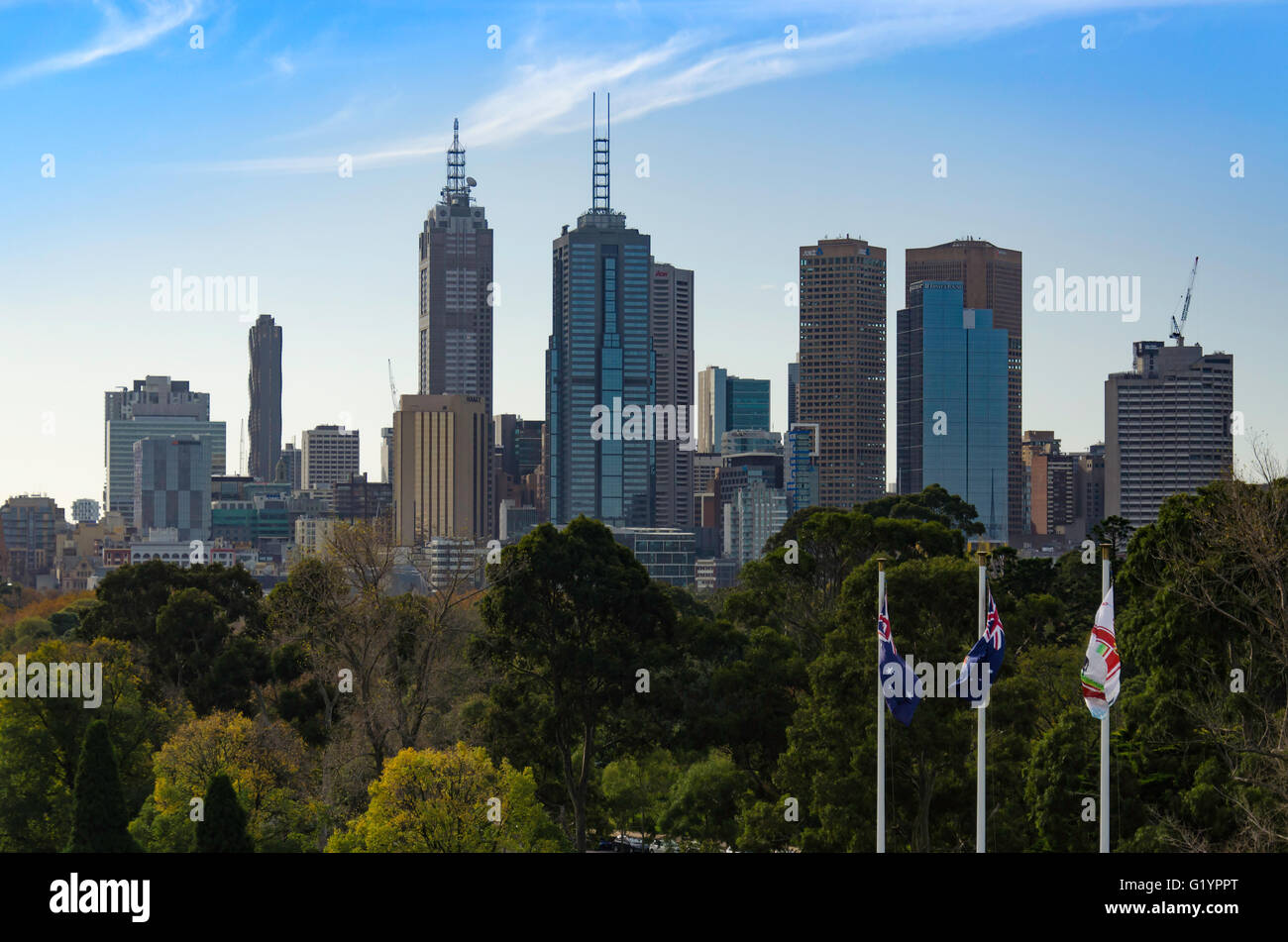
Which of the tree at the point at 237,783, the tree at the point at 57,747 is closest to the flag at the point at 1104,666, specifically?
the tree at the point at 237,783

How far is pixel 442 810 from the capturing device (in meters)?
29.6

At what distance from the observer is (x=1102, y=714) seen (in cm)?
1970

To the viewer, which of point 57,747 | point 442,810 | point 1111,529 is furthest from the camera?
point 1111,529

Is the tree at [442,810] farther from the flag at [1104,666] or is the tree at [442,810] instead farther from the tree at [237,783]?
the flag at [1104,666]

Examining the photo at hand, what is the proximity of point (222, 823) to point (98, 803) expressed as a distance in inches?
166

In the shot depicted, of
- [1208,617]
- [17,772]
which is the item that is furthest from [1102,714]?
[17,772]

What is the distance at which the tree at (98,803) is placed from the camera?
32.9 meters

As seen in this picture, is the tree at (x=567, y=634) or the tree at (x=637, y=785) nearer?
the tree at (x=567, y=634)

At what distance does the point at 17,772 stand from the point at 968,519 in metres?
42.1

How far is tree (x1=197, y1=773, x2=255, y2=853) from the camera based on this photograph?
30922 millimetres

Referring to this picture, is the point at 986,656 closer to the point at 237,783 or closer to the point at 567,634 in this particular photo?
the point at 567,634

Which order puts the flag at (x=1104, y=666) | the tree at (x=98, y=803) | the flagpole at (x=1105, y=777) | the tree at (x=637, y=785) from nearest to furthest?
the flagpole at (x=1105, y=777), the flag at (x=1104, y=666), the tree at (x=98, y=803), the tree at (x=637, y=785)

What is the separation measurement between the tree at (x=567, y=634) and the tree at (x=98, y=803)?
10.5m

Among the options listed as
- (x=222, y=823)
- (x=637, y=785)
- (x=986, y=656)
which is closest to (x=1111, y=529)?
(x=637, y=785)
